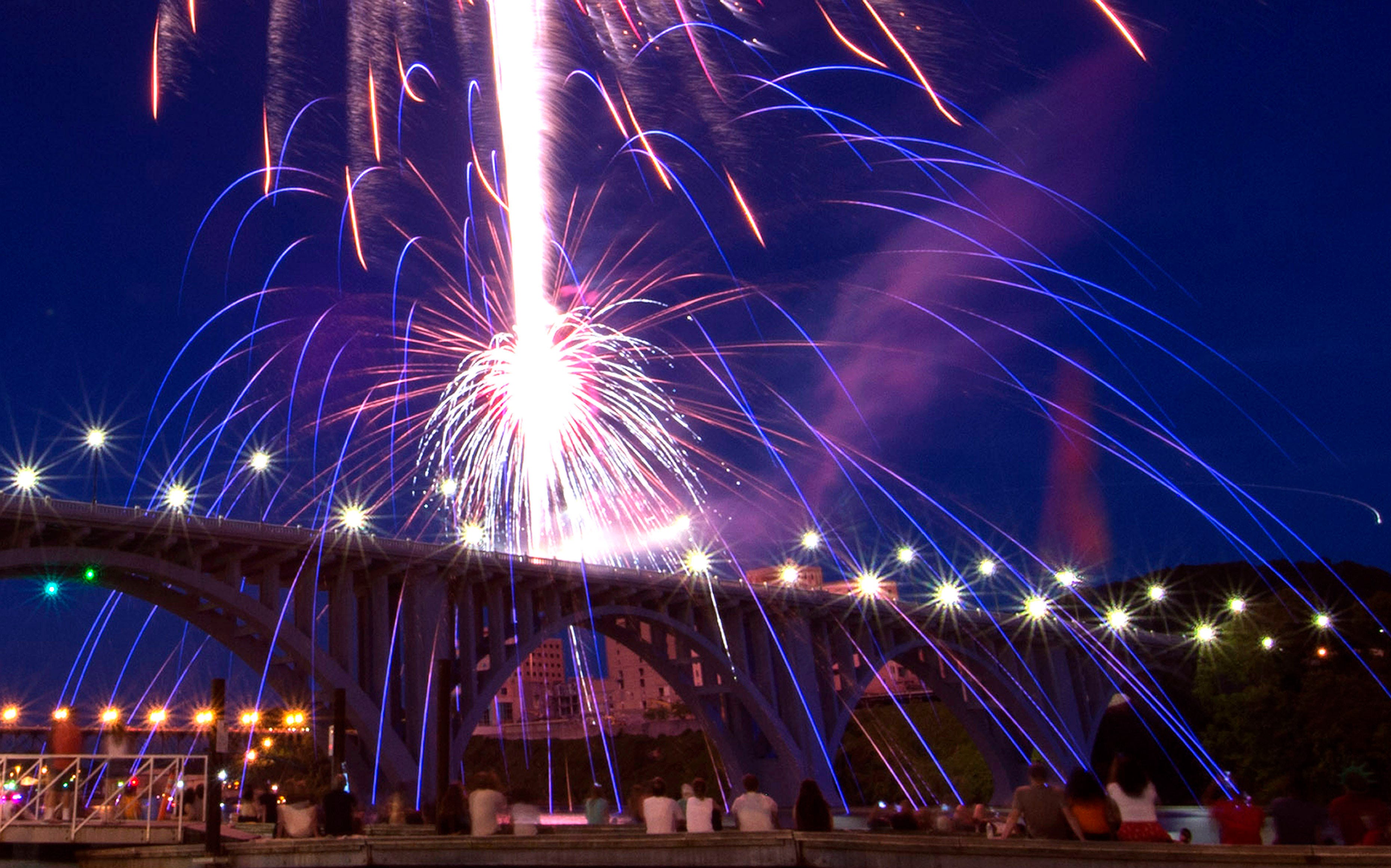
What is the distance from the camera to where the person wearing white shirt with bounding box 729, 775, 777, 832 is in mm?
10883

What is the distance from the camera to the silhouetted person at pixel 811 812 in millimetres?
10648

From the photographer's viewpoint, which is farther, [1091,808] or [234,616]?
[234,616]

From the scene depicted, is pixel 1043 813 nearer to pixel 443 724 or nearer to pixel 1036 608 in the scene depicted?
pixel 443 724

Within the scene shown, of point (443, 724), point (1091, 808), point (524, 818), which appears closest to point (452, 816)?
point (524, 818)

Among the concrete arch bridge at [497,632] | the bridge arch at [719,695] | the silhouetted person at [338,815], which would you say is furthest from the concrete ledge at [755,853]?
the bridge arch at [719,695]

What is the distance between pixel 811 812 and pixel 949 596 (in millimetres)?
52365

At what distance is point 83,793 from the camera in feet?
62.1

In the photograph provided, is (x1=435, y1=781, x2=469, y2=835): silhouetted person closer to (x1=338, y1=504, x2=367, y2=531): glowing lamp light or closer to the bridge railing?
the bridge railing

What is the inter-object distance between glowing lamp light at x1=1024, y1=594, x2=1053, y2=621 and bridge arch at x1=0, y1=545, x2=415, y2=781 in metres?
40.4

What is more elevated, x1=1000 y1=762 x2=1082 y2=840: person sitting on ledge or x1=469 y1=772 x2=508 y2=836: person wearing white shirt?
x1=469 y1=772 x2=508 y2=836: person wearing white shirt

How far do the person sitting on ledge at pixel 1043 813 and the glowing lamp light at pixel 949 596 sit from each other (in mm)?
52959

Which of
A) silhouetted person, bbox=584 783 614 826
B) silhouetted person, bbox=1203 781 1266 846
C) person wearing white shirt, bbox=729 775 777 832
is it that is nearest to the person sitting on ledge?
silhouetted person, bbox=1203 781 1266 846

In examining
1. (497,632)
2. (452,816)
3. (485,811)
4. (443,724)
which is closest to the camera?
(485,811)

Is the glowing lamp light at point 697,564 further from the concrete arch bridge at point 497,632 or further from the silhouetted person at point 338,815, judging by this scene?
the silhouetted person at point 338,815
